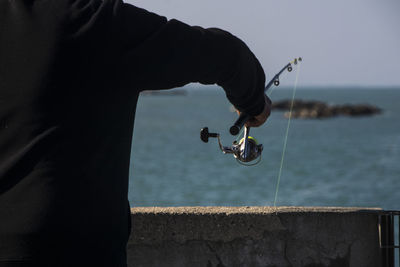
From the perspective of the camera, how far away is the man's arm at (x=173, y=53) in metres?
1.83

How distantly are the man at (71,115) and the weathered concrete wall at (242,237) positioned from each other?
6.38 feet

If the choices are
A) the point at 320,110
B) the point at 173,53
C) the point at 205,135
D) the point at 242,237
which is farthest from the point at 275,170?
the point at 320,110

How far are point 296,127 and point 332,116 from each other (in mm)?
12575

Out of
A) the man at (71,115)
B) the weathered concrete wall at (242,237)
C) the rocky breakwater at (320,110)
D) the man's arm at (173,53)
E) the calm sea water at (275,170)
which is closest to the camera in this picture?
the man at (71,115)

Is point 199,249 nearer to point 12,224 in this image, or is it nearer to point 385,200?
point 12,224

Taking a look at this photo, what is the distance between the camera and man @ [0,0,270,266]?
1723mm

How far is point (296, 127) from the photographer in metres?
64.6

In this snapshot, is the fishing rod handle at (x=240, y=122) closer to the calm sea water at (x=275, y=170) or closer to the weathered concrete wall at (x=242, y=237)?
the weathered concrete wall at (x=242, y=237)

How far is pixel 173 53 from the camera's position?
73.4 inches

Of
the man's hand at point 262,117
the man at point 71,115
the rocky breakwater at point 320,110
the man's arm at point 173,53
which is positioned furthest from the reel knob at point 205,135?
the rocky breakwater at point 320,110

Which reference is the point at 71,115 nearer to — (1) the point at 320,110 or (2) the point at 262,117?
(2) the point at 262,117

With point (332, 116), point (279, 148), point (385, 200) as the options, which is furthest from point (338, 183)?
point (332, 116)

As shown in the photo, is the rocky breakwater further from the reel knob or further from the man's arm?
the man's arm

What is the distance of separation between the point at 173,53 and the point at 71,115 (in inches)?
11.9
